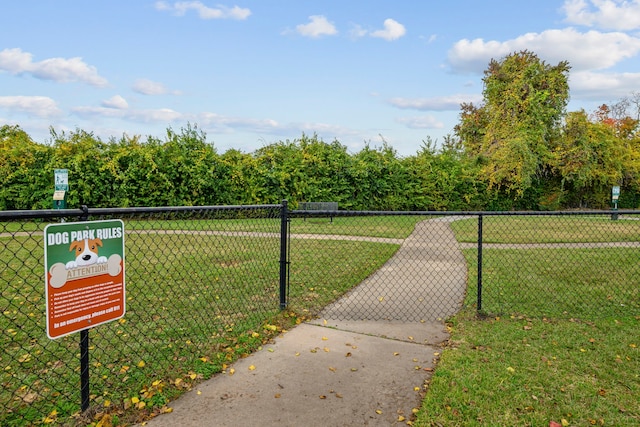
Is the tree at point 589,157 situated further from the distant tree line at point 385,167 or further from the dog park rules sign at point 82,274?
the dog park rules sign at point 82,274

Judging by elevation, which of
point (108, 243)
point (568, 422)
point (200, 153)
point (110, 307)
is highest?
point (200, 153)

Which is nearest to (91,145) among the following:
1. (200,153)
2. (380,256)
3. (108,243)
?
(200,153)

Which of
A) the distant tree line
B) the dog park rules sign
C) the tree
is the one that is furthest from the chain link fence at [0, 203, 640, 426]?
the tree

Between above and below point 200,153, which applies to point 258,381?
below

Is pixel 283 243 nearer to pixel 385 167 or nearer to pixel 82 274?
pixel 82 274

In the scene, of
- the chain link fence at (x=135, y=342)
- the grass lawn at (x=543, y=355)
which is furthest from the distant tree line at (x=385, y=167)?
the grass lawn at (x=543, y=355)

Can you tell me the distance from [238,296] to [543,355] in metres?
3.51

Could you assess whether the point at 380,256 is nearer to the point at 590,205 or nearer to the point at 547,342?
the point at 547,342

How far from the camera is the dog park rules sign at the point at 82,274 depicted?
2258mm

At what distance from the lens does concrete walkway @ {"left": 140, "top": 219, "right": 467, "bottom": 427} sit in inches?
105

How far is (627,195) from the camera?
84.2 feet

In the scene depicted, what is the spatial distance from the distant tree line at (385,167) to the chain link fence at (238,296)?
833 cm

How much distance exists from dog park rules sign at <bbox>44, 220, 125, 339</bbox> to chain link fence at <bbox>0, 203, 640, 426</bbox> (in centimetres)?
13

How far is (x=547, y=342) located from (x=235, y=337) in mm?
2984
